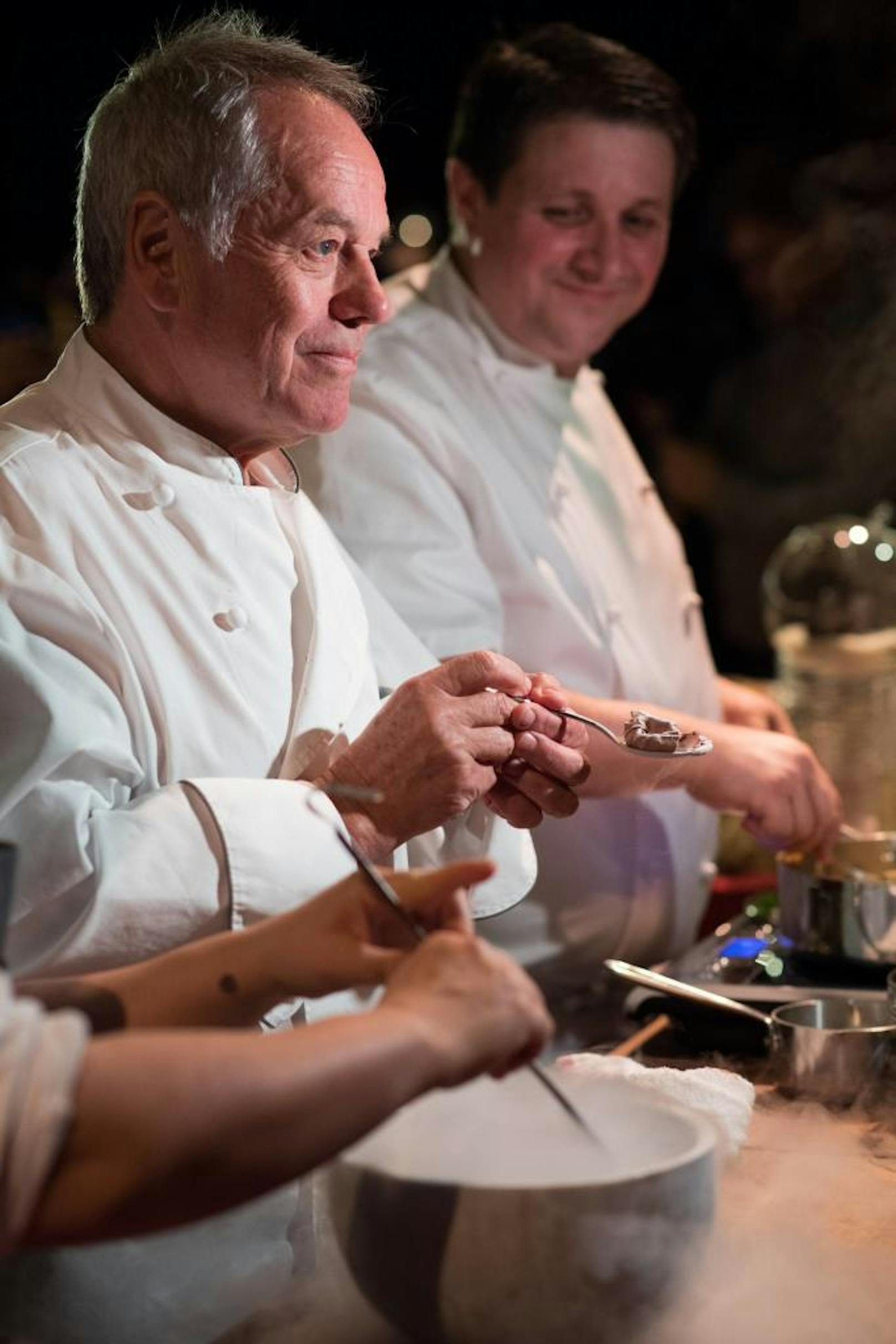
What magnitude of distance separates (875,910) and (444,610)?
2.18 ft

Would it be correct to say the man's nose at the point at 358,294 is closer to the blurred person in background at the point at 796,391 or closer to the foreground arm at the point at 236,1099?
the foreground arm at the point at 236,1099

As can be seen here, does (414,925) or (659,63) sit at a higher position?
(659,63)

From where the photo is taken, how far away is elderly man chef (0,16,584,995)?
4.81 feet

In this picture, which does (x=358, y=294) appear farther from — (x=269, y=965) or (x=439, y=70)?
(x=439, y=70)

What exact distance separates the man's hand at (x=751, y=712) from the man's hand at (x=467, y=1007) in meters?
1.75

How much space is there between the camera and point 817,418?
462 centimetres

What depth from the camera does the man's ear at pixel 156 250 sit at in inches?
60.4

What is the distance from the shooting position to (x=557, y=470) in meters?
2.48

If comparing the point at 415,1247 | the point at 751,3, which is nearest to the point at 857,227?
the point at 751,3

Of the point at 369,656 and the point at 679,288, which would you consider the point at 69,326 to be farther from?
the point at 369,656

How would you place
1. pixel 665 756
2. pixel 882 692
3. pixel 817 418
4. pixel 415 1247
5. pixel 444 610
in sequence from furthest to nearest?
pixel 817 418
pixel 882 692
pixel 444 610
pixel 665 756
pixel 415 1247

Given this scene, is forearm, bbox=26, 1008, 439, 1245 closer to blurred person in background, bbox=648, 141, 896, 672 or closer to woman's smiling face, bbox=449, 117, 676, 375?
woman's smiling face, bbox=449, 117, 676, 375

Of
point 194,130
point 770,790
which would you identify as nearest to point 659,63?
point 770,790

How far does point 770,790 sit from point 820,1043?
27.3 inches
